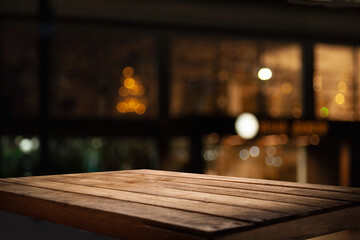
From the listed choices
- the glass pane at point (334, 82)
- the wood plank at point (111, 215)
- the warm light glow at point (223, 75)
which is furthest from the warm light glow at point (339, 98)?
the wood plank at point (111, 215)

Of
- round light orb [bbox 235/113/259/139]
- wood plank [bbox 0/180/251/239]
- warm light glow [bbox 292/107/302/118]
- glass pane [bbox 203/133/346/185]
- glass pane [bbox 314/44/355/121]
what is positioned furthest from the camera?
glass pane [bbox 314/44/355/121]

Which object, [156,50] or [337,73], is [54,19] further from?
[337,73]

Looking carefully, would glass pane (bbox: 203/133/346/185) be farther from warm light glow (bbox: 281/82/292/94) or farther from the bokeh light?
warm light glow (bbox: 281/82/292/94)

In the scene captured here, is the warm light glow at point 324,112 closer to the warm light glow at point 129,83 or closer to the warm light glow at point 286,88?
the warm light glow at point 286,88

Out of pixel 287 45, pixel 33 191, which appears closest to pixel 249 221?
pixel 33 191

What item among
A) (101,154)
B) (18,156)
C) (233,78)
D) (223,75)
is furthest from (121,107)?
(233,78)

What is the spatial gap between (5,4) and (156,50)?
3842 mm

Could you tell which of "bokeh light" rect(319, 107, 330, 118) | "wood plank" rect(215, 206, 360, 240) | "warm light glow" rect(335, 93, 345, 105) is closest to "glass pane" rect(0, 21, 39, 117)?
"bokeh light" rect(319, 107, 330, 118)

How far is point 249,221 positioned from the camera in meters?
1.94

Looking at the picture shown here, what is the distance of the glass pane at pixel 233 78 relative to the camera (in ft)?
44.8

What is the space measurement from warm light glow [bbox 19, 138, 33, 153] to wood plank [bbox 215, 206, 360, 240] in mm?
10805

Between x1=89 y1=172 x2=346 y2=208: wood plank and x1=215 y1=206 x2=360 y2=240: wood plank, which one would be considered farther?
x1=89 y1=172 x2=346 y2=208: wood plank

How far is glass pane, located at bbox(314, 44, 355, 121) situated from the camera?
15.2 m

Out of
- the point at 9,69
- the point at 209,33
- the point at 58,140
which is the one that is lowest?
the point at 58,140
